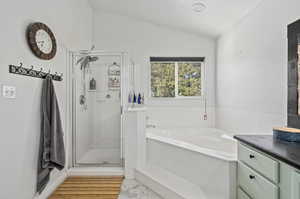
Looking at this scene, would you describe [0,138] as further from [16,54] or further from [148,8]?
[148,8]

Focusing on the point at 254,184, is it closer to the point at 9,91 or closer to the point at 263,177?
the point at 263,177

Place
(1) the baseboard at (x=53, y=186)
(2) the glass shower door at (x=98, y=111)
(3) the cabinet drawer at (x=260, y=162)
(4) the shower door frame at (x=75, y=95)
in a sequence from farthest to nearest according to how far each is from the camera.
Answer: (2) the glass shower door at (x=98, y=111), (4) the shower door frame at (x=75, y=95), (1) the baseboard at (x=53, y=186), (3) the cabinet drawer at (x=260, y=162)

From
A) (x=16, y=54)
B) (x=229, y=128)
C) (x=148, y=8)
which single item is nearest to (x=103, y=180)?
(x=16, y=54)

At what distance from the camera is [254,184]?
4.21ft

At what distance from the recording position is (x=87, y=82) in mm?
3229

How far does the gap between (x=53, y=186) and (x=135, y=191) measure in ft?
3.49

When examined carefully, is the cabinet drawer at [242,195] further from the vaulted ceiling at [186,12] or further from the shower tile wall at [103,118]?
the vaulted ceiling at [186,12]

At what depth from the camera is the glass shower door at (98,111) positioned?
2.98m

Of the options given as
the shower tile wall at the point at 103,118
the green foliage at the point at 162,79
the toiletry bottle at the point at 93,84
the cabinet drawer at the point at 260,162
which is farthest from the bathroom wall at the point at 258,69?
the toiletry bottle at the point at 93,84

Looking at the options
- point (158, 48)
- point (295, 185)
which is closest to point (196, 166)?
point (295, 185)

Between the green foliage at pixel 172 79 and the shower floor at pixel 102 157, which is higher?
the green foliage at pixel 172 79

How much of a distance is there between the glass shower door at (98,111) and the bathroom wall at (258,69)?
72.3 inches

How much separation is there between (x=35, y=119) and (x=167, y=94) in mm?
2500

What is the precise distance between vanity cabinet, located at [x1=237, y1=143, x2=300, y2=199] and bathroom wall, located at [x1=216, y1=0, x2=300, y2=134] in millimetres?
801
